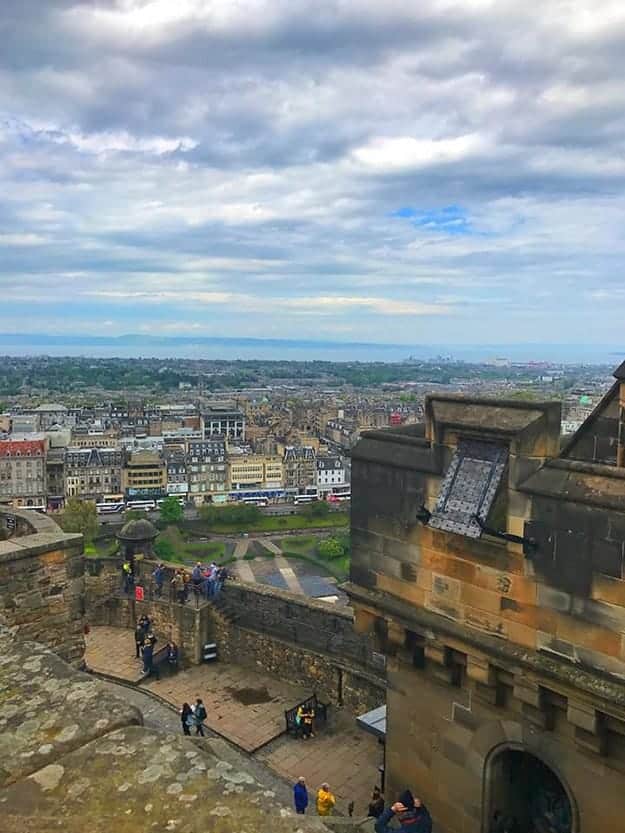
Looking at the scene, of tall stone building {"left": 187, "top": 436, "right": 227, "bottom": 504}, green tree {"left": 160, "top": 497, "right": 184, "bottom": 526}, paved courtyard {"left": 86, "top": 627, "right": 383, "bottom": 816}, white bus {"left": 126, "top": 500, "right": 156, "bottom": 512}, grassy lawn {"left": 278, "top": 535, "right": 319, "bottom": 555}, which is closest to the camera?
paved courtyard {"left": 86, "top": 627, "right": 383, "bottom": 816}

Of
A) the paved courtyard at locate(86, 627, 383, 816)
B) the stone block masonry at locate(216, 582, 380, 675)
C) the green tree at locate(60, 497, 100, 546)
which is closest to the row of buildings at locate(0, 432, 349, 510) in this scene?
the green tree at locate(60, 497, 100, 546)

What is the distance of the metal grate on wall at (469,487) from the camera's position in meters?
6.15

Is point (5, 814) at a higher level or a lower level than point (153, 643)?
higher

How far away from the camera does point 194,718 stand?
11062 mm

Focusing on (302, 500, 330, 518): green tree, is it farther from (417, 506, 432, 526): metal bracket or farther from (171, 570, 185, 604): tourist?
(417, 506, 432, 526): metal bracket

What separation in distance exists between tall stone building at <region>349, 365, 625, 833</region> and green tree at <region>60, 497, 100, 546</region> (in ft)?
261

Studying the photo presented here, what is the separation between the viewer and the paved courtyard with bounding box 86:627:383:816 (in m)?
10.4

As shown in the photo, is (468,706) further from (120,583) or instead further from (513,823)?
(120,583)

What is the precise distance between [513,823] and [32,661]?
5.00m

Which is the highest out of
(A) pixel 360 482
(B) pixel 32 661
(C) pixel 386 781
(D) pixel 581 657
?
(A) pixel 360 482

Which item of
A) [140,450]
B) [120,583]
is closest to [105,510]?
[140,450]

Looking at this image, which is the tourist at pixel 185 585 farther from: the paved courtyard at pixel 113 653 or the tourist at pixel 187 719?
the tourist at pixel 187 719

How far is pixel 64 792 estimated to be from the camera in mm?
3189

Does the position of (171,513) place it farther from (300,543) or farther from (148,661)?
(148,661)
